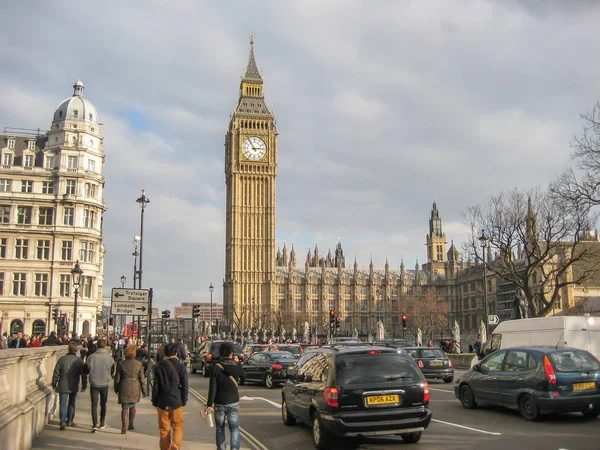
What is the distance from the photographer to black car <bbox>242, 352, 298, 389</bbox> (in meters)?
22.3

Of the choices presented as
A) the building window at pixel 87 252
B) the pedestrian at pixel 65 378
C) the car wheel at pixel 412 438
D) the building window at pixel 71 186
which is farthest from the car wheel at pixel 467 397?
the building window at pixel 71 186

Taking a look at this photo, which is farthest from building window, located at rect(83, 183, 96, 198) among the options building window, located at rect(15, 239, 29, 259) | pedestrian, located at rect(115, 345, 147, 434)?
pedestrian, located at rect(115, 345, 147, 434)

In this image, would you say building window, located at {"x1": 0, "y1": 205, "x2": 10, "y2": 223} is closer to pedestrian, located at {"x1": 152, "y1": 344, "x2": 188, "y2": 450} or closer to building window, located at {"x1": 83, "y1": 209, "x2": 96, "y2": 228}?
building window, located at {"x1": 83, "y1": 209, "x2": 96, "y2": 228}

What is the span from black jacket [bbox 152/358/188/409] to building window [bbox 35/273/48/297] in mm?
43076

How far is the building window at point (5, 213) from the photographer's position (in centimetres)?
4842

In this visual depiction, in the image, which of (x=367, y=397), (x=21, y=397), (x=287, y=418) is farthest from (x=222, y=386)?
(x=287, y=418)

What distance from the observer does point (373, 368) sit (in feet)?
33.2

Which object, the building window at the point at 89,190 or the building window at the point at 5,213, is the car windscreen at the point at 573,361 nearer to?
the building window at the point at 89,190

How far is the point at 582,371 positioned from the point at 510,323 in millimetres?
8151

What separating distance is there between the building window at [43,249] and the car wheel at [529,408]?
44.3 meters

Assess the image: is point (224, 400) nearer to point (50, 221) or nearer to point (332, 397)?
point (332, 397)

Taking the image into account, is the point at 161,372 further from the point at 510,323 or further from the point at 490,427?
the point at 510,323

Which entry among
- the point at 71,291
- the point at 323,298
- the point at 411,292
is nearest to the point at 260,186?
the point at 323,298

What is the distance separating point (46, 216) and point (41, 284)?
5710 millimetres
